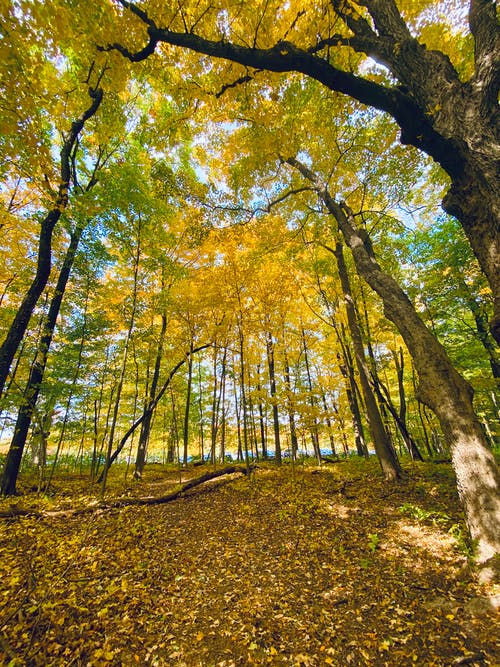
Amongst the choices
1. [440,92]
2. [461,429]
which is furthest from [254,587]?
[440,92]

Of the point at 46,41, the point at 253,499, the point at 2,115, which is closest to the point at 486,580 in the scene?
the point at 253,499

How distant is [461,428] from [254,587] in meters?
3.53

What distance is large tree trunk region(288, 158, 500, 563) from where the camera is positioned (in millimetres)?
3004

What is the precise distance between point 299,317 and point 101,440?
10564 mm

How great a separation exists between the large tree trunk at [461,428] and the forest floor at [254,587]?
62cm

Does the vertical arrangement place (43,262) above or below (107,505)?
above

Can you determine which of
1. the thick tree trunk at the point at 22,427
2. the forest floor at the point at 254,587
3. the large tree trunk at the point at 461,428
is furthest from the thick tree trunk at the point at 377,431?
the thick tree trunk at the point at 22,427

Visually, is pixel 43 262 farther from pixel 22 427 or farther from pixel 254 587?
pixel 254 587

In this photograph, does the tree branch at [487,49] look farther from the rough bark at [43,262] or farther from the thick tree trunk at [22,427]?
the thick tree trunk at [22,427]

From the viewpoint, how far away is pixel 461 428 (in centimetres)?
324

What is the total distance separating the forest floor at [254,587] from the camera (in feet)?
8.15

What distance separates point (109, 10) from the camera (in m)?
3.56

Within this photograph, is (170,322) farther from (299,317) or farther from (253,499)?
(253,499)

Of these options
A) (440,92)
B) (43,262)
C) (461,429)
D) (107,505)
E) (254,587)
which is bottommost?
(254,587)
